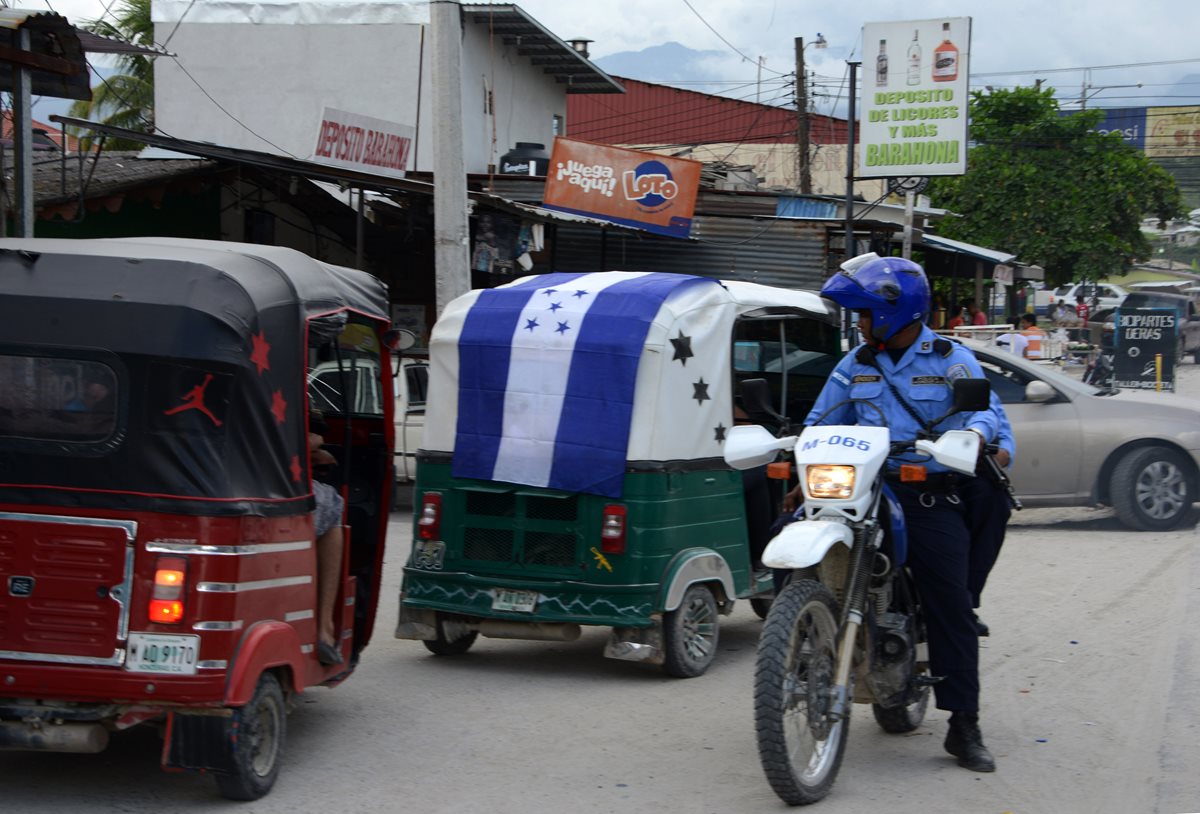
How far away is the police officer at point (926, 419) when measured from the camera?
209 inches

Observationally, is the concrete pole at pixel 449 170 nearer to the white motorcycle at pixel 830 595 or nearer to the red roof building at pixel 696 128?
the white motorcycle at pixel 830 595

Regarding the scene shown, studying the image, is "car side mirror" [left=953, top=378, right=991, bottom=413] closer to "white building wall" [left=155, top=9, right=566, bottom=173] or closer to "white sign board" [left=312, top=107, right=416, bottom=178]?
"white sign board" [left=312, top=107, right=416, bottom=178]

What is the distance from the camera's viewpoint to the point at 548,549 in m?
7.21

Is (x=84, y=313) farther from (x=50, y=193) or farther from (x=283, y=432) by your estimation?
(x=50, y=193)

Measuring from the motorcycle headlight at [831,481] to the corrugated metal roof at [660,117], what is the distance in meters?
45.8

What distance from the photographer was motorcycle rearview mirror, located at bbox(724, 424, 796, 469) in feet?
17.2

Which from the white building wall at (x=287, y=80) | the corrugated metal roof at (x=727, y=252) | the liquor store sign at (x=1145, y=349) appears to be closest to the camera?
the liquor store sign at (x=1145, y=349)

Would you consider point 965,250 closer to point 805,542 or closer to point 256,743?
point 805,542

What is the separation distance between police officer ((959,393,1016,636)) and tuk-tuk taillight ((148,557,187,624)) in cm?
304

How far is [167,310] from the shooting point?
474 centimetres

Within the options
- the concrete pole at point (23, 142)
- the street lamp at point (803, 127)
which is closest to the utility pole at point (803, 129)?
the street lamp at point (803, 127)

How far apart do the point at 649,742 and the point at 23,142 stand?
22.8 feet

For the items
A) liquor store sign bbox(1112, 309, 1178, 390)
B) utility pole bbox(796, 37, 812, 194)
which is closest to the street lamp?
utility pole bbox(796, 37, 812, 194)

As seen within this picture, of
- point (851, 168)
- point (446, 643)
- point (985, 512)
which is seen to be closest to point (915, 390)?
point (985, 512)
